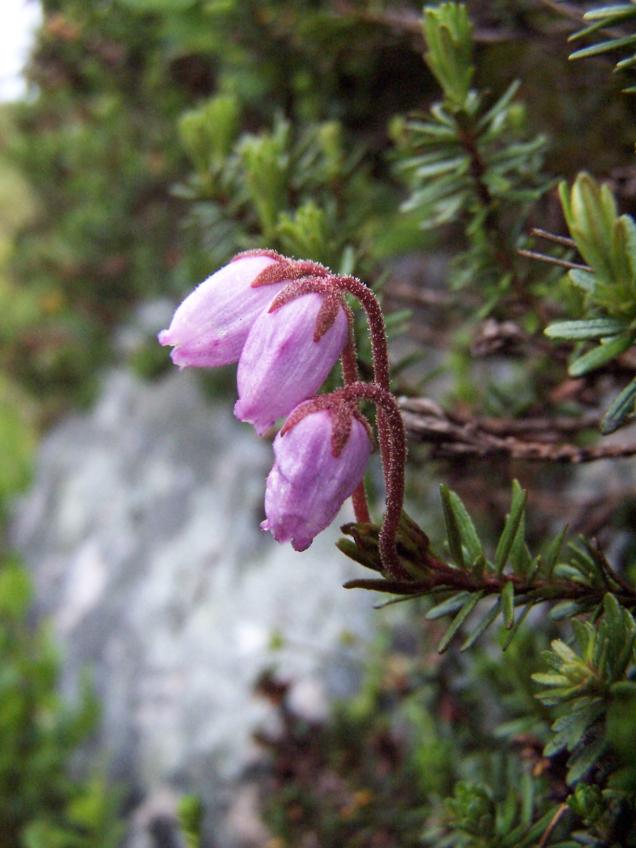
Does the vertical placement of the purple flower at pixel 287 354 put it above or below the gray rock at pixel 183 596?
above

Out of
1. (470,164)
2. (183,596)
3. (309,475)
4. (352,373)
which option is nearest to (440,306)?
(470,164)

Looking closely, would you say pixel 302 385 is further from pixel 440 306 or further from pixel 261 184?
pixel 440 306

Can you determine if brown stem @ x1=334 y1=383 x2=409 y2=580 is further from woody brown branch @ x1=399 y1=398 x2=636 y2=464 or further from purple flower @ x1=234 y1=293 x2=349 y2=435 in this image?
woody brown branch @ x1=399 y1=398 x2=636 y2=464

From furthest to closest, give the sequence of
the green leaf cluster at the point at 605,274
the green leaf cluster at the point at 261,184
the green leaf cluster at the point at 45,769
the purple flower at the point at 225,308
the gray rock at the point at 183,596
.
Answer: the gray rock at the point at 183,596 → the green leaf cluster at the point at 45,769 → the green leaf cluster at the point at 261,184 → the purple flower at the point at 225,308 → the green leaf cluster at the point at 605,274

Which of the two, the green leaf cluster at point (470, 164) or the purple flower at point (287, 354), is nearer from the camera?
the purple flower at point (287, 354)

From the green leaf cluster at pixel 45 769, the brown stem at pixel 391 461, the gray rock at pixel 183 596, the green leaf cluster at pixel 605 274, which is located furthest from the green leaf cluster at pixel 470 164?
the green leaf cluster at pixel 45 769

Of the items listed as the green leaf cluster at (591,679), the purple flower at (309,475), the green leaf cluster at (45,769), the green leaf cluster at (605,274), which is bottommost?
the green leaf cluster at (45,769)

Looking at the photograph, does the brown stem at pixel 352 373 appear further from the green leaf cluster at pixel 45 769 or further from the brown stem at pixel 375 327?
the green leaf cluster at pixel 45 769

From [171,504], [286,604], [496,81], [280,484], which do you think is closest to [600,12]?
[280,484]
